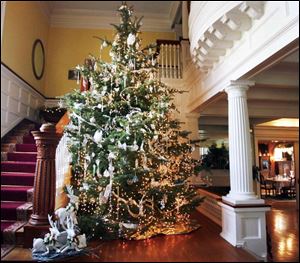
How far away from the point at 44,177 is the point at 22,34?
3255 mm

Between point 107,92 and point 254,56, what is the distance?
1.78 metres

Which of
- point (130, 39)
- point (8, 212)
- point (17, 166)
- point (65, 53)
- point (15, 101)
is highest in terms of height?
point (65, 53)

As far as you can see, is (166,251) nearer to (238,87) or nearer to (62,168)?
(62,168)

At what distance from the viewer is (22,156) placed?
404 centimetres

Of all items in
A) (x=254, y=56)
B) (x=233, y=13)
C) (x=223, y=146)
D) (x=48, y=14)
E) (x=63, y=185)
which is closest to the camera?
(x=233, y=13)

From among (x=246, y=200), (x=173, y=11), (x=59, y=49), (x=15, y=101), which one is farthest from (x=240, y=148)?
(x=59, y=49)

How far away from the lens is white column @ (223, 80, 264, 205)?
3178mm

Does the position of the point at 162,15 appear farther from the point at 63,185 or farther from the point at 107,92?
the point at 63,185

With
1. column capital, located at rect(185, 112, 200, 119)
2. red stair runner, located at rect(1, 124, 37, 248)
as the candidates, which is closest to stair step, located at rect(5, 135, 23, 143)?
red stair runner, located at rect(1, 124, 37, 248)

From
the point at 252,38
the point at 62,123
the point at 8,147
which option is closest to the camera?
the point at 252,38

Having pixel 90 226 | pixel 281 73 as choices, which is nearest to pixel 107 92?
pixel 90 226

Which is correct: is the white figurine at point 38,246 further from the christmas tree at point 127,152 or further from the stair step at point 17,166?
the stair step at point 17,166

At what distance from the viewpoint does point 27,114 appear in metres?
5.42

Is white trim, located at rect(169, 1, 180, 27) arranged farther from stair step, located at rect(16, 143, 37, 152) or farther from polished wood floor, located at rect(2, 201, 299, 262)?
polished wood floor, located at rect(2, 201, 299, 262)
